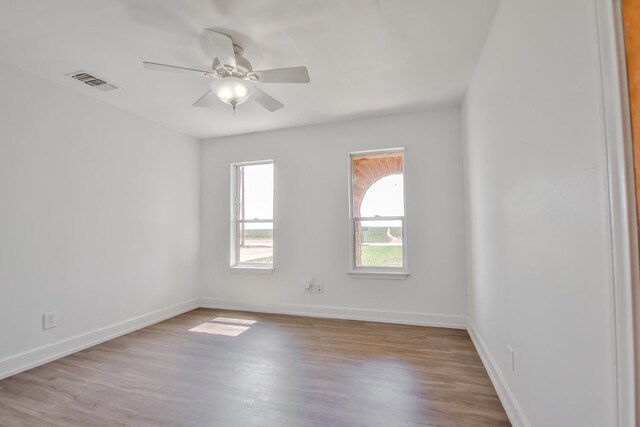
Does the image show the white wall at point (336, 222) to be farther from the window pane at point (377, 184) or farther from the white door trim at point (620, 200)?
the white door trim at point (620, 200)

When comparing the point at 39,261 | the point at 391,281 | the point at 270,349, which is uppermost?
the point at 39,261

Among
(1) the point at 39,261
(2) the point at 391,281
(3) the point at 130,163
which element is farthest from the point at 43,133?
(2) the point at 391,281

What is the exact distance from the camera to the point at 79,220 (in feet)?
9.96

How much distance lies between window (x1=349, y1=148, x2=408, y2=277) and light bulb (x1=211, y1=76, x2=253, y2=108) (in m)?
1.93

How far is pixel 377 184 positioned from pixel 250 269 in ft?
6.99

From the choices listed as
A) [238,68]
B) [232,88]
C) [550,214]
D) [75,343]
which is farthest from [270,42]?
[75,343]

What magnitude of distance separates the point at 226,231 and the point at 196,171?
3.38 ft

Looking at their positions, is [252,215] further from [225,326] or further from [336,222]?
[225,326]

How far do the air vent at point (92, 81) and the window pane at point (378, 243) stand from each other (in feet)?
9.93

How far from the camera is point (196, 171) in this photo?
183 inches

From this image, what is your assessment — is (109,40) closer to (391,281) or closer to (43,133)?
(43,133)

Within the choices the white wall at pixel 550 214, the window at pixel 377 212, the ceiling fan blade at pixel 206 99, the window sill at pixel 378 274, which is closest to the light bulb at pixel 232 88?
the ceiling fan blade at pixel 206 99

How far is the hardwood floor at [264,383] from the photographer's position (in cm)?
193

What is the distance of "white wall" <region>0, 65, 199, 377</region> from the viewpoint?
2.54 meters
